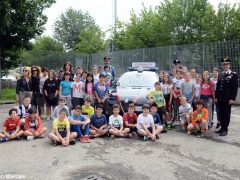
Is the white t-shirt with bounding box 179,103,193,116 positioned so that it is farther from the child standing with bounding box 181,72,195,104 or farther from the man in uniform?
the man in uniform

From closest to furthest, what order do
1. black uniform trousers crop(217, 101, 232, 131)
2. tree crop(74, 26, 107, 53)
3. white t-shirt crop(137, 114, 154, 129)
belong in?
white t-shirt crop(137, 114, 154, 129) → black uniform trousers crop(217, 101, 232, 131) → tree crop(74, 26, 107, 53)

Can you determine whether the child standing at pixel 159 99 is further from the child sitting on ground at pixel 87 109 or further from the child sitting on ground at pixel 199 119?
the child sitting on ground at pixel 87 109

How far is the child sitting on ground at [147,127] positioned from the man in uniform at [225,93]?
1.77 m

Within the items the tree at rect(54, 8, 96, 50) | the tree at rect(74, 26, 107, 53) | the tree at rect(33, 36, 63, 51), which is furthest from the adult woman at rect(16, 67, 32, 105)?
the tree at rect(54, 8, 96, 50)

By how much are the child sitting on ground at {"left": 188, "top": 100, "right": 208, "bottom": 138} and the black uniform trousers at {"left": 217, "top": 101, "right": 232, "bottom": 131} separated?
1.34 ft

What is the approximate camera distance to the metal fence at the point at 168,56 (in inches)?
656

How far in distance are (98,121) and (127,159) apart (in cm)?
246

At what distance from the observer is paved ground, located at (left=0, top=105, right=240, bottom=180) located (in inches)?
247

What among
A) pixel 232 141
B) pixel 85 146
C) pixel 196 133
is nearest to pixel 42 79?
pixel 85 146

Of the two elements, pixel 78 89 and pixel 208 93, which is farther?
pixel 78 89

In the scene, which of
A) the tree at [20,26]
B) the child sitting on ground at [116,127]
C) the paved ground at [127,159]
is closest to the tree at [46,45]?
the tree at [20,26]

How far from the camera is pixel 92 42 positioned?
154ft

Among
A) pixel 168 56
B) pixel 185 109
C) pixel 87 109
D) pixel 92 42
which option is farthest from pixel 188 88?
pixel 92 42

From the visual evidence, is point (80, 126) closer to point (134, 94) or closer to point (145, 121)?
point (145, 121)
